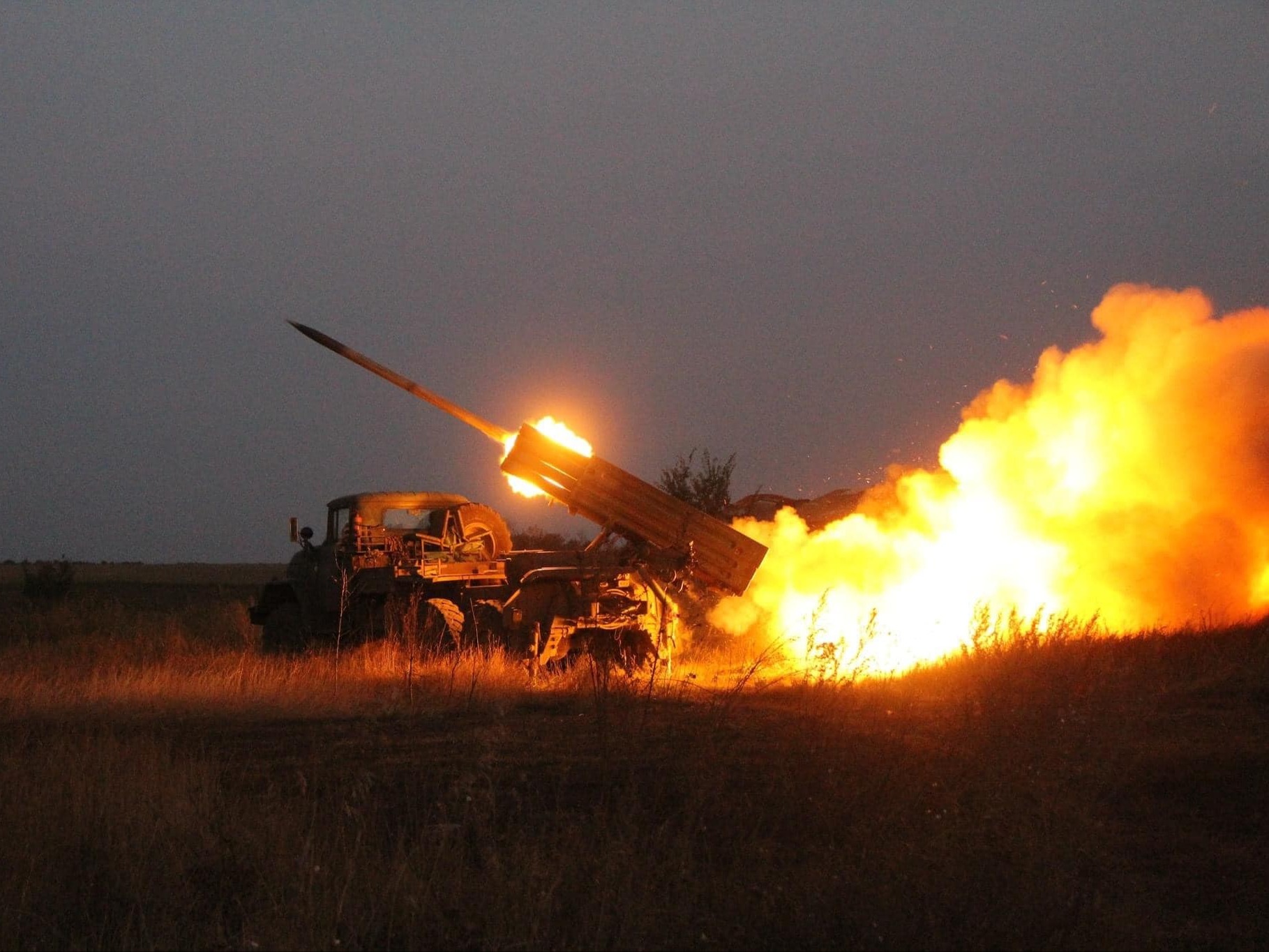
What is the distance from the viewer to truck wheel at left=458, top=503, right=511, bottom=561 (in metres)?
18.8

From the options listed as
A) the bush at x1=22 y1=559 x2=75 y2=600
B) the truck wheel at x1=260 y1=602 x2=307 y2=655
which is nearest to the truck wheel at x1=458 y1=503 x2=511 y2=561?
the truck wheel at x1=260 y1=602 x2=307 y2=655

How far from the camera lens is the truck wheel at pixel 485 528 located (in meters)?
18.8

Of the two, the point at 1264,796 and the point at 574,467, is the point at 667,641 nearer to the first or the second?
the point at 574,467

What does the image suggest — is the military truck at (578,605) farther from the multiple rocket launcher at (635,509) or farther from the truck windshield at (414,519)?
the truck windshield at (414,519)

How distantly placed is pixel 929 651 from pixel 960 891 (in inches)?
441

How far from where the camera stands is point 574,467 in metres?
15.5

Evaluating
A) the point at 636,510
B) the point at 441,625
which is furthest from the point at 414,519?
the point at 636,510

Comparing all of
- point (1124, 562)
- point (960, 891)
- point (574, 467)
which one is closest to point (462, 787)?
point (960, 891)

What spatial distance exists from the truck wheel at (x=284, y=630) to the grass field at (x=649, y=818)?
20.9ft

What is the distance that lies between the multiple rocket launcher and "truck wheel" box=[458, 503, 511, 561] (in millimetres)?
3246

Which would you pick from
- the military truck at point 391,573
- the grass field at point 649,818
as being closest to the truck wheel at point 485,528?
the military truck at point 391,573

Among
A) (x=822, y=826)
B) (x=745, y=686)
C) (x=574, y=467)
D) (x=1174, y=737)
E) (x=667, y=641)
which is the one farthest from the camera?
(x=667, y=641)

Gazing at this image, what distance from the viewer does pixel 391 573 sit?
17516 mm

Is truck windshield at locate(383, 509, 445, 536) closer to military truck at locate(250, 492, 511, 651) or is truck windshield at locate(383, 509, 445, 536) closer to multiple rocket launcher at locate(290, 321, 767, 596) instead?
military truck at locate(250, 492, 511, 651)
